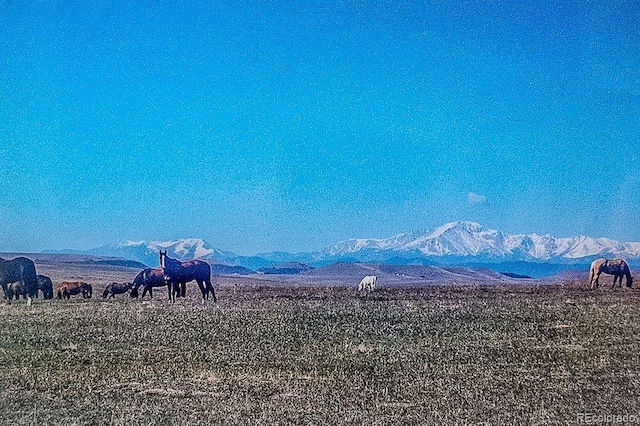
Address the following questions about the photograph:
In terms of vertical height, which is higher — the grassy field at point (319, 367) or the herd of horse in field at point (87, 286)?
the herd of horse in field at point (87, 286)

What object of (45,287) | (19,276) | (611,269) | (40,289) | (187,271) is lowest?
(40,289)

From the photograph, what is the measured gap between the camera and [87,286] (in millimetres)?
37688

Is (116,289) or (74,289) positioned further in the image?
(116,289)

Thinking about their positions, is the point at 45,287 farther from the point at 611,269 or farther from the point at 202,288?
the point at 611,269

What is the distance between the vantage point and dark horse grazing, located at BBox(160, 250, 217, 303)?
113 feet

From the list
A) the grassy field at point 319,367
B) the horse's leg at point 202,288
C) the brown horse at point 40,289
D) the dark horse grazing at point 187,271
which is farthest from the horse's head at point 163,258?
the grassy field at point 319,367

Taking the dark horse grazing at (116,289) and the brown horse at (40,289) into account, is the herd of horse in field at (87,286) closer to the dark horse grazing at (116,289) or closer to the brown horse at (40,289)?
the brown horse at (40,289)

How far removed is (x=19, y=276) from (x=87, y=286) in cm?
354

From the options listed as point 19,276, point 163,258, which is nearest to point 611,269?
point 163,258

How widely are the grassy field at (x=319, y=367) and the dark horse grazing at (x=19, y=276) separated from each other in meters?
11.6

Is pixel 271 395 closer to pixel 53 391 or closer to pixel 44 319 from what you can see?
pixel 53 391

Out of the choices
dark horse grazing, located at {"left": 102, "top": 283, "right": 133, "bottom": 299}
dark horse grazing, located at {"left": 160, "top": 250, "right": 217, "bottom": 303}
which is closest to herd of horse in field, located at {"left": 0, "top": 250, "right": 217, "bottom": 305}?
dark horse grazing, located at {"left": 160, "top": 250, "right": 217, "bottom": 303}

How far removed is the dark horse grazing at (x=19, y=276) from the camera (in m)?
34.9

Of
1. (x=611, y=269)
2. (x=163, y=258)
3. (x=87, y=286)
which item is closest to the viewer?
(x=163, y=258)
